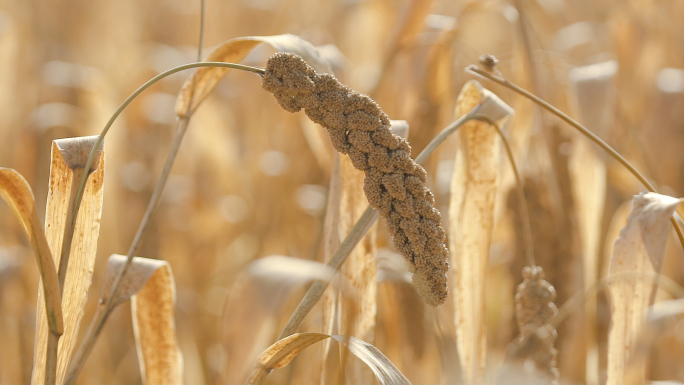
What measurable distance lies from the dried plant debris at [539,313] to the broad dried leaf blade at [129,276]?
0.55 m

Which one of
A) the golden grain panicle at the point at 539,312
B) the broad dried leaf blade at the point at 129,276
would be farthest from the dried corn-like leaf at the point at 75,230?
the golden grain panicle at the point at 539,312

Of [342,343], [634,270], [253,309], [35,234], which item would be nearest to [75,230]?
[35,234]

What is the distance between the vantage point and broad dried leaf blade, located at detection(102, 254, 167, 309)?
0.81 m

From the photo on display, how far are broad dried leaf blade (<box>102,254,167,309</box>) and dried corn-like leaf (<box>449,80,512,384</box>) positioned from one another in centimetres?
46

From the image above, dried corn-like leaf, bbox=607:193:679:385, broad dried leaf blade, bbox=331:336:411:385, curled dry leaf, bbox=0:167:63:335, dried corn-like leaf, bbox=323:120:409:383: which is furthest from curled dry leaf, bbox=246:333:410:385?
dried corn-like leaf, bbox=607:193:679:385

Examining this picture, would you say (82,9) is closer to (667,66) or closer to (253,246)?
(253,246)

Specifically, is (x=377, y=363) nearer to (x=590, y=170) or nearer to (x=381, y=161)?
(x=381, y=161)

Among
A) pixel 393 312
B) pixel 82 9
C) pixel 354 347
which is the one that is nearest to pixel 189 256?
pixel 393 312

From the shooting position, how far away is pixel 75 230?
29.0 inches

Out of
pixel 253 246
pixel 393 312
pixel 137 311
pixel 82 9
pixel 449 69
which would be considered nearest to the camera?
Answer: pixel 137 311

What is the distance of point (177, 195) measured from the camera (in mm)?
2260

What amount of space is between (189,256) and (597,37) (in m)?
1.81

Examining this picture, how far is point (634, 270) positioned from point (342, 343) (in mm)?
422

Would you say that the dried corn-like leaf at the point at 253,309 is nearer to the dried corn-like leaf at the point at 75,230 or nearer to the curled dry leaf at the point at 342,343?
the curled dry leaf at the point at 342,343
